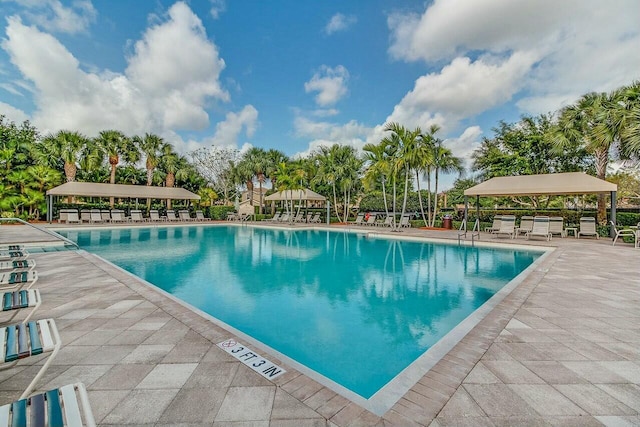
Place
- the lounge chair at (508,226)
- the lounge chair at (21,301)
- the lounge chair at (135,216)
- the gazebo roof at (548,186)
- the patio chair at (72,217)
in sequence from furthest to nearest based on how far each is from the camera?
the lounge chair at (135,216), the patio chair at (72,217), the lounge chair at (508,226), the gazebo roof at (548,186), the lounge chair at (21,301)

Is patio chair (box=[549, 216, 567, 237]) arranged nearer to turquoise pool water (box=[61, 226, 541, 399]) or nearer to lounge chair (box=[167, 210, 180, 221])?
turquoise pool water (box=[61, 226, 541, 399])

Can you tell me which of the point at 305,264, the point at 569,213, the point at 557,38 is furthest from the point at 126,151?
the point at 569,213

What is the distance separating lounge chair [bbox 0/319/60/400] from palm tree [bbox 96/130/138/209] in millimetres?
24906

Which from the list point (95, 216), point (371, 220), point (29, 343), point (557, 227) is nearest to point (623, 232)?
point (557, 227)

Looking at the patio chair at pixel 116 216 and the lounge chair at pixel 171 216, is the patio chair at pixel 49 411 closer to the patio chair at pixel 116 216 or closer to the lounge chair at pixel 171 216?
the patio chair at pixel 116 216

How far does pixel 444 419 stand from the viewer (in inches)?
73.5

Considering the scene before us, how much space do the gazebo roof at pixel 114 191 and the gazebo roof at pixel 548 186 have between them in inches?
849

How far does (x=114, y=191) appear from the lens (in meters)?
21.5

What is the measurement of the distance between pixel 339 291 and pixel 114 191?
2181 cm

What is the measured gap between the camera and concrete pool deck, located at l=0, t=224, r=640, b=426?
1.92m

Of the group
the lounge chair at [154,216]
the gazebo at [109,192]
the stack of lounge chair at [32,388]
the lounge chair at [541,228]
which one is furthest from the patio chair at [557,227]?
the lounge chair at [154,216]

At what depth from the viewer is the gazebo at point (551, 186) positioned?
12159 millimetres

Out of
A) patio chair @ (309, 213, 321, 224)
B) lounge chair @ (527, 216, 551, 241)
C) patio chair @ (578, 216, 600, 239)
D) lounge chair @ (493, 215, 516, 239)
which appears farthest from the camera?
patio chair @ (309, 213, 321, 224)

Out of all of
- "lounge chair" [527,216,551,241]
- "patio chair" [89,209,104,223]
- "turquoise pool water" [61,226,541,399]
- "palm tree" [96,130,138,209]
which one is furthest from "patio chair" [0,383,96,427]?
"palm tree" [96,130,138,209]
